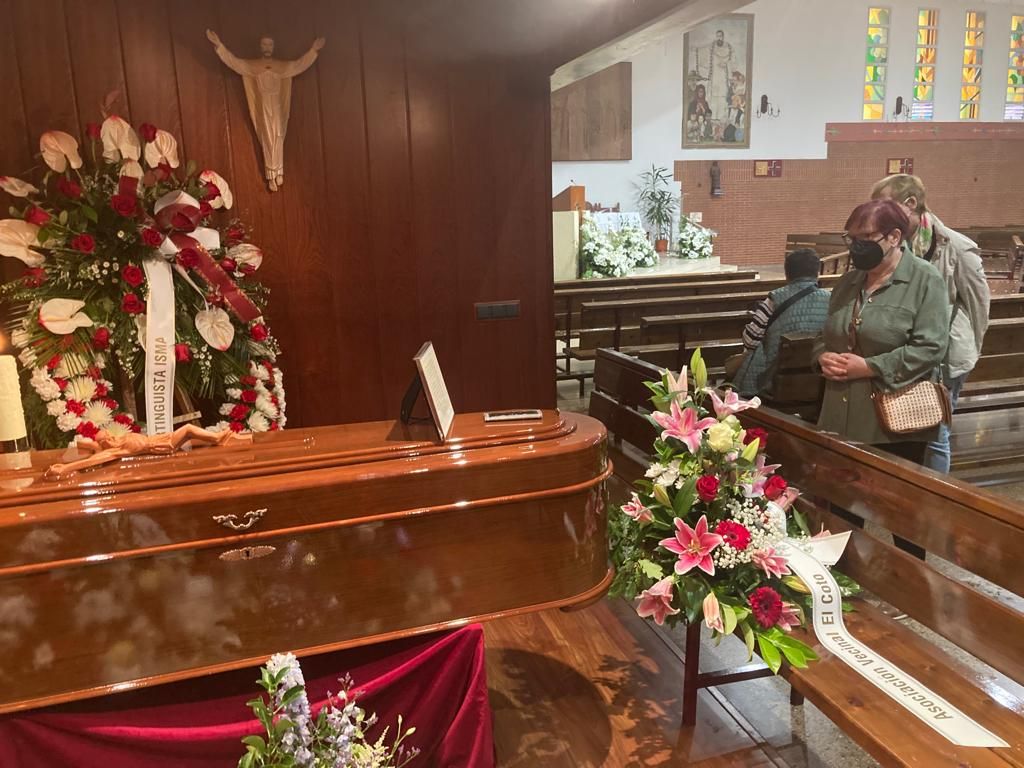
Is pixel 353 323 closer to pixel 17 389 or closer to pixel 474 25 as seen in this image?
pixel 474 25

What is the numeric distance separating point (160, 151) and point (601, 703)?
6.85 feet

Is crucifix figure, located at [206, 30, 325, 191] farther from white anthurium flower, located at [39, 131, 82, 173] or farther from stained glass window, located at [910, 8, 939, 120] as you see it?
stained glass window, located at [910, 8, 939, 120]

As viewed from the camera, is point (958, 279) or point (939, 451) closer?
point (939, 451)

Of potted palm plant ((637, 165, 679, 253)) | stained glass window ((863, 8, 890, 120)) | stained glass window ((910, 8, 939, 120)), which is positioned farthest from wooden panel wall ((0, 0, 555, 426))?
stained glass window ((910, 8, 939, 120))

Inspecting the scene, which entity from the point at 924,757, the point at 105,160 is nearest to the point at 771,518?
the point at 924,757

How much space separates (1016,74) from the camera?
14641 mm

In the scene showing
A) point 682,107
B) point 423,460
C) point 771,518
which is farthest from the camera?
point 682,107

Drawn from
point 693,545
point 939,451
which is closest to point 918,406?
point 939,451

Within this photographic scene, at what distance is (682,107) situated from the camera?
13.0 metres

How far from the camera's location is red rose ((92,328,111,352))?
2051 mm

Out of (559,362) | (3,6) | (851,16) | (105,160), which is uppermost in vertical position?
(851,16)

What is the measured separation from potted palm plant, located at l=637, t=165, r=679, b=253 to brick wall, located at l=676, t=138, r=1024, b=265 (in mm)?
398

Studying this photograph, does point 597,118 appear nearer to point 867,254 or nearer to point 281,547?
point 867,254

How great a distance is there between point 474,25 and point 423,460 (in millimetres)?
2169
